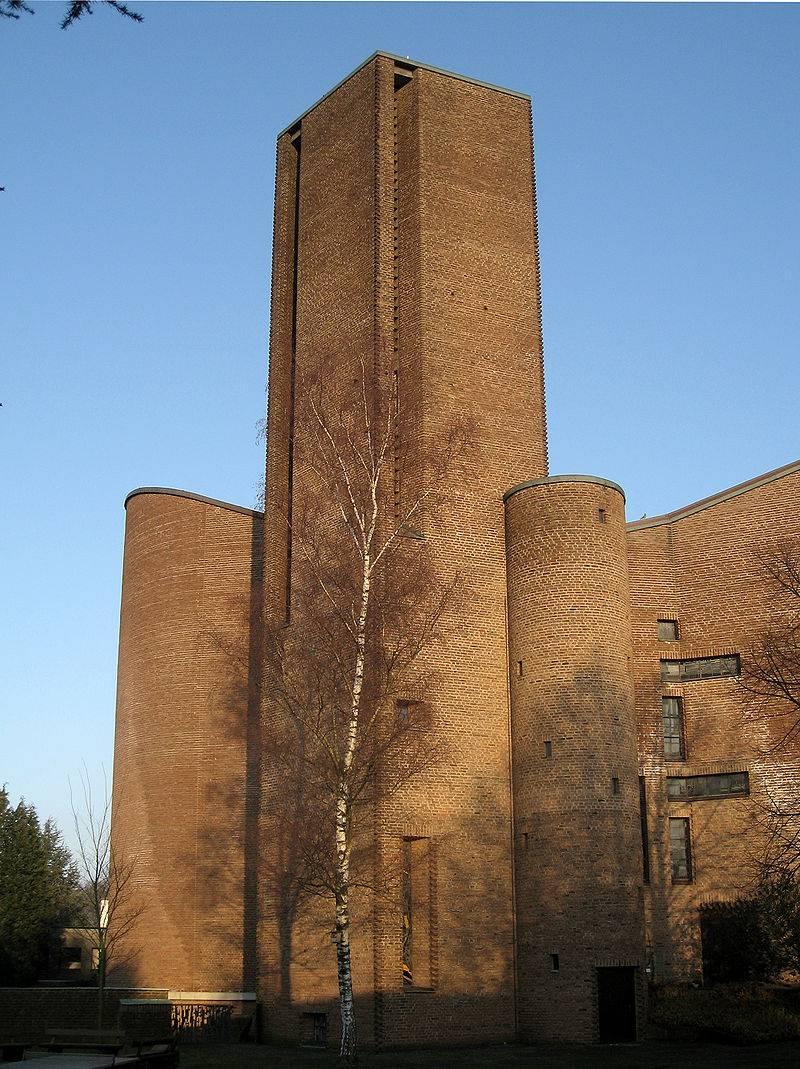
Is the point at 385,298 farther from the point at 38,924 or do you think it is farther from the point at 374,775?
the point at 38,924

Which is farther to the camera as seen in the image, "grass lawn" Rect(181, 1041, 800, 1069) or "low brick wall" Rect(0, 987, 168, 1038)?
"low brick wall" Rect(0, 987, 168, 1038)

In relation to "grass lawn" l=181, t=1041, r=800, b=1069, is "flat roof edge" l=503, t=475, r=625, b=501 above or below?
above

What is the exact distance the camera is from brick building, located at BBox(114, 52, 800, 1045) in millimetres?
27062

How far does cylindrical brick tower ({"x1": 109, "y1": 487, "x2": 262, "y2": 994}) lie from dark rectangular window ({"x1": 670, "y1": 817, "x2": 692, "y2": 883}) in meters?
10.6

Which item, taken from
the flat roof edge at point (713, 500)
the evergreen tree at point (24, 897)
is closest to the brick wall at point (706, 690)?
the flat roof edge at point (713, 500)

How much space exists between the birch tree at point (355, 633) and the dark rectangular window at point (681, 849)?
710 centimetres

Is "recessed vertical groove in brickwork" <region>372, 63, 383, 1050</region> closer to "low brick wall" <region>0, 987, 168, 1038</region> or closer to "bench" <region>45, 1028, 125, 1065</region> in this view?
"low brick wall" <region>0, 987, 168, 1038</region>

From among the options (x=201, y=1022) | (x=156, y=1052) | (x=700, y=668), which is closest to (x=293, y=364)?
(x=700, y=668)

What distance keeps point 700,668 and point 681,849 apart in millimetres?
4318

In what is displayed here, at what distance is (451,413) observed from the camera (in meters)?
30.4

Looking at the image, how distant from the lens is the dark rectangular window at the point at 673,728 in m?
31.7

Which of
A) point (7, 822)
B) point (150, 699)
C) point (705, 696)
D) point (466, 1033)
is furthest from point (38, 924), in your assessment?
point (705, 696)

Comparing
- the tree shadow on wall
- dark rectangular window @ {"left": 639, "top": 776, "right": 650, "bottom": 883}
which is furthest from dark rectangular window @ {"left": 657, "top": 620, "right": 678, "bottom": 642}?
the tree shadow on wall

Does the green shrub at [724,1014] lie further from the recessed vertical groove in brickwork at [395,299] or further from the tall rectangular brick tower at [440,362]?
the recessed vertical groove in brickwork at [395,299]
